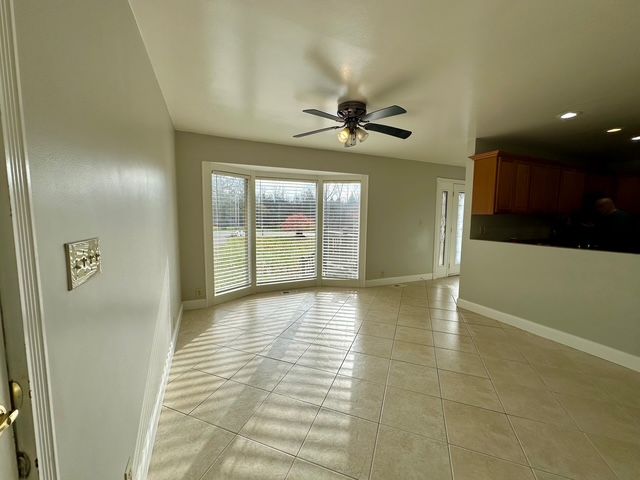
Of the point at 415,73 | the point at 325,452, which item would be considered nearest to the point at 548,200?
the point at 415,73

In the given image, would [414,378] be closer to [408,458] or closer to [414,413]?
[414,413]

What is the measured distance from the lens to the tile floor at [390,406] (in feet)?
4.82

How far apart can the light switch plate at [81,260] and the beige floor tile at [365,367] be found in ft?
6.65

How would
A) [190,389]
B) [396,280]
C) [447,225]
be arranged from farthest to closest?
[447,225]
[396,280]
[190,389]

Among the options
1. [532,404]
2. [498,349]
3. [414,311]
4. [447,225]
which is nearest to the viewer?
[532,404]

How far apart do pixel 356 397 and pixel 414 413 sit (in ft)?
1.37

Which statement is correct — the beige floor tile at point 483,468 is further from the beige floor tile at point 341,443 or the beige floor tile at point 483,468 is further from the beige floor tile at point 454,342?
the beige floor tile at point 454,342

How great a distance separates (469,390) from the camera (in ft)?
6.86

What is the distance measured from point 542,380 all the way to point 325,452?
1982 millimetres

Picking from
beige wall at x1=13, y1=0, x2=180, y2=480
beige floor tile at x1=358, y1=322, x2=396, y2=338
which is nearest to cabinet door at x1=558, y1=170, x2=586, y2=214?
beige floor tile at x1=358, y1=322, x2=396, y2=338

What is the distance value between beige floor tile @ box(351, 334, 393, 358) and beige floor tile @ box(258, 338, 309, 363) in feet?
1.80

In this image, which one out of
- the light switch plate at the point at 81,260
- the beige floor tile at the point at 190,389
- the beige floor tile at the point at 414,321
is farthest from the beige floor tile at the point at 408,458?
the beige floor tile at the point at 414,321

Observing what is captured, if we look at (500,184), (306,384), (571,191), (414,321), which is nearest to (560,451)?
(306,384)

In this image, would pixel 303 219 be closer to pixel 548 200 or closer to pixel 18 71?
pixel 548 200
